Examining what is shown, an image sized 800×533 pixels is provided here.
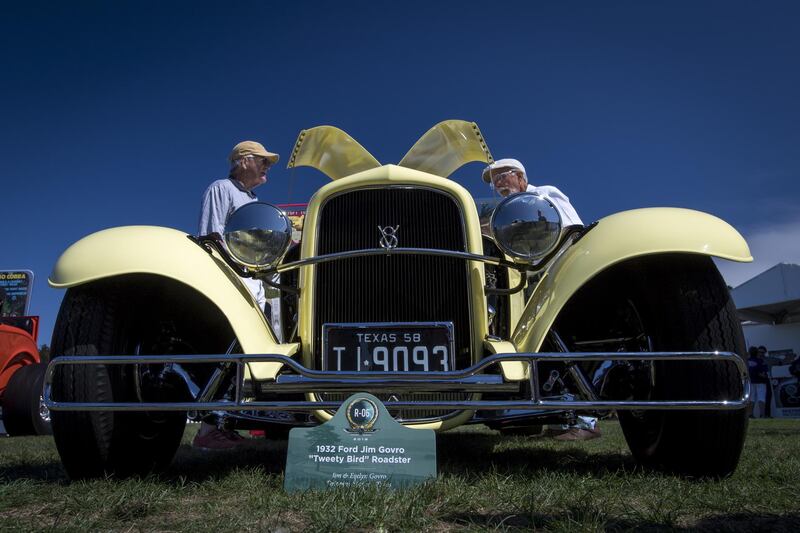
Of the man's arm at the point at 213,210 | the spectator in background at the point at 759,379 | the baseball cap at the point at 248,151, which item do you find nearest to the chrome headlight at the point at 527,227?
the man's arm at the point at 213,210

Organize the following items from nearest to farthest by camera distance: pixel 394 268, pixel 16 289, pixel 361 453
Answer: pixel 361 453, pixel 394 268, pixel 16 289

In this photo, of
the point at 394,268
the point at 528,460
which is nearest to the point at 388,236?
the point at 394,268

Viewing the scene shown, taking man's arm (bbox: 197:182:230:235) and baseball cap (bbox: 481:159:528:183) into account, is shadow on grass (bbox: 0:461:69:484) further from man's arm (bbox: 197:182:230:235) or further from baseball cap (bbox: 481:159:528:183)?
baseball cap (bbox: 481:159:528:183)

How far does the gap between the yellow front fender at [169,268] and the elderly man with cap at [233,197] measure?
90 centimetres

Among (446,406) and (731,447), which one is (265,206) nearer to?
(446,406)

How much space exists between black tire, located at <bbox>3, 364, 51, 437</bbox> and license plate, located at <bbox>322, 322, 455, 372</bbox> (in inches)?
199

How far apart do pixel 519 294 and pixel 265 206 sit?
1354 mm

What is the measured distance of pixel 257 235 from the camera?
7.61 ft

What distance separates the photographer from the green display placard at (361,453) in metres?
1.79

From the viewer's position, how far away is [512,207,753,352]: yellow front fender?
2080 mm

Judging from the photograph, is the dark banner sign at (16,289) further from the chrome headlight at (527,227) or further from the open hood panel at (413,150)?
the chrome headlight at (527,227)

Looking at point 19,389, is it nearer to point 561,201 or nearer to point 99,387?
point 99,387

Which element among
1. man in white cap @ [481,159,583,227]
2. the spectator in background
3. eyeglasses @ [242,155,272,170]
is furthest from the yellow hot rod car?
the spectator in background

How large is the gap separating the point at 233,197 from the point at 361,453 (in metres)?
2.75
